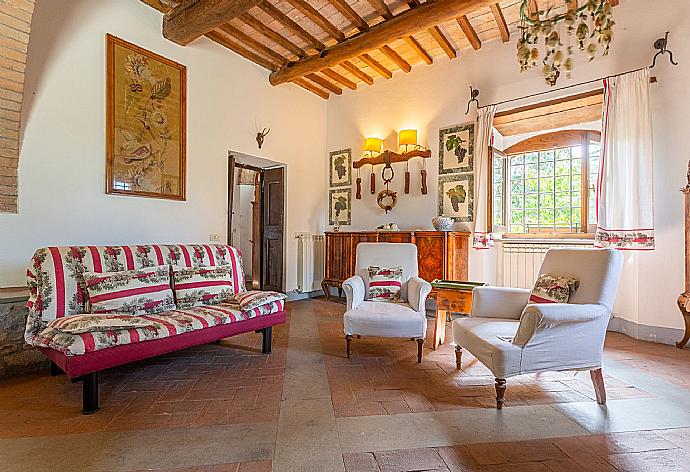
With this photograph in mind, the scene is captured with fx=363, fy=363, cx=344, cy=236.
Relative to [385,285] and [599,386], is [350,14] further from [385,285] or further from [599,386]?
[599,386]

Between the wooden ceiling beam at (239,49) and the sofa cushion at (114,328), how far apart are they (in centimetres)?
340

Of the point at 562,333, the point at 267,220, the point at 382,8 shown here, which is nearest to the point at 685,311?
the point at 562,333

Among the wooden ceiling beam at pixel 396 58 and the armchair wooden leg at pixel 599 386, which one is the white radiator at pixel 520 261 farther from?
the wooden ceiling beam at pixel 396 58

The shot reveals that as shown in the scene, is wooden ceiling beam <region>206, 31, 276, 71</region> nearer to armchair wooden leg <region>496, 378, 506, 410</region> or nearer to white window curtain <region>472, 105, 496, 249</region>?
white window curtain <region>472, 105, 496, 249</region>

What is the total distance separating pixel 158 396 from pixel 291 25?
155 inches

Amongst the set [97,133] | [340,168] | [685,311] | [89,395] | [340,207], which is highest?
[340,168]

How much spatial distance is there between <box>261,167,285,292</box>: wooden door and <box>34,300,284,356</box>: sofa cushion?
300 centimetres

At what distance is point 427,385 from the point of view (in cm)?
249

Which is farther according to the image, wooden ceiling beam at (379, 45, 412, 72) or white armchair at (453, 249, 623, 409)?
wooden ceiling beam at (379, 45, 412, 72)

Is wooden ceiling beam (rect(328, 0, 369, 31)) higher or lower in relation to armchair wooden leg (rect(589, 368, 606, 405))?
higher

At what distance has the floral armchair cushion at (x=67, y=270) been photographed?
2404 millimetres

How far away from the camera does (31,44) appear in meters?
3.00

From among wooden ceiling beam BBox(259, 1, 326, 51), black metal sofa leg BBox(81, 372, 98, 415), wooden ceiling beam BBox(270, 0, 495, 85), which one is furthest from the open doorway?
black metal sofa leg BBox(81, 372, 98, 415)

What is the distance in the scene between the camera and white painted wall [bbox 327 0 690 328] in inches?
135
